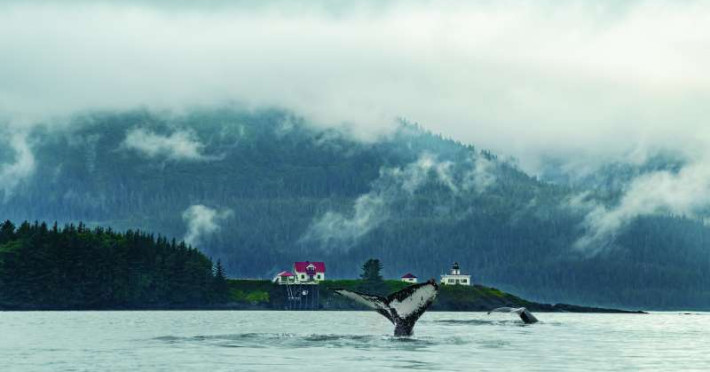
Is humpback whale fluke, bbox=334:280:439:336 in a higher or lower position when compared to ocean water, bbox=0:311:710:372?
higher

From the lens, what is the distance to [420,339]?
9625cm

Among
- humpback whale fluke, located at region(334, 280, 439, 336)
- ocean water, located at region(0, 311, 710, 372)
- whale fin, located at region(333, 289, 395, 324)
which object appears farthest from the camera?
humpback whale fluke, located at region(334, 280, 439, 336)

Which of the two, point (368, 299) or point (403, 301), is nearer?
point (368, 299)

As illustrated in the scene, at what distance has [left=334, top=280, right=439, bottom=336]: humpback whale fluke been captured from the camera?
80.9 m

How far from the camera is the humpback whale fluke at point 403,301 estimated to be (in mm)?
Answer: 80938

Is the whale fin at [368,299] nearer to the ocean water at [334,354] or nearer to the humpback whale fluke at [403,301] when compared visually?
the humpback whale fluke at [403,301]

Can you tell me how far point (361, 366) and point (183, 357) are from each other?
13.6 meters

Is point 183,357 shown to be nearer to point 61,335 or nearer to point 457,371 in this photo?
point 457,371

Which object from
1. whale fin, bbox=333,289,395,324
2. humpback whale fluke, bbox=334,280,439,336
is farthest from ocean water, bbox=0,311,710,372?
whale fin, bbox=333,289,395,324

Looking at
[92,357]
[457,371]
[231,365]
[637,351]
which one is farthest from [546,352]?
[92,357]

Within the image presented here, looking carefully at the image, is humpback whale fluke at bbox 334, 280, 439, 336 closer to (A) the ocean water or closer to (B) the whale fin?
(B) the whale fin

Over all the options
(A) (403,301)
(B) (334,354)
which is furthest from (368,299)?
(B) (334,354)

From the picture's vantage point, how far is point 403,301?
283ft

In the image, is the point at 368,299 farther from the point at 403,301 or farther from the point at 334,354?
the point at 334,354
